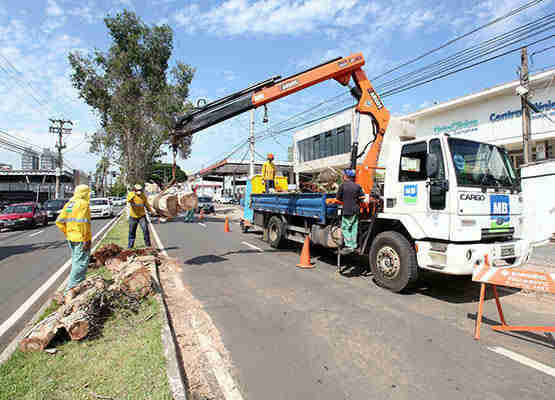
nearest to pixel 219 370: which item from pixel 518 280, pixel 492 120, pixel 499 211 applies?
pixel 518 280

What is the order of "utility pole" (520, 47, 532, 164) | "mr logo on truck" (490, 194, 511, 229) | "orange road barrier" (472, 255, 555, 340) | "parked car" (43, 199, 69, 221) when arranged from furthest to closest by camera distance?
"parked car" (43, 199, 69, 221), "utility pole" (520, 47, 532, 164), "mr logo on truck" (490, 194, 511, 229), "orange road barrier" (472, 255, 555, 340)

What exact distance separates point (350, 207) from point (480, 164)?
7.51 ft

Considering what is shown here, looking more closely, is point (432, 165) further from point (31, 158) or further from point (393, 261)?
point (31, 158)

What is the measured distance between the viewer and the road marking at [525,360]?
3066 mm

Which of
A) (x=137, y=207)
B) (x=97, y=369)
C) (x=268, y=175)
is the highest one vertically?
(x=268, y=175)

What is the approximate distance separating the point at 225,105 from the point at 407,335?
243 inches

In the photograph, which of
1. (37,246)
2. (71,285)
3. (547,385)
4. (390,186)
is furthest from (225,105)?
(37,246)

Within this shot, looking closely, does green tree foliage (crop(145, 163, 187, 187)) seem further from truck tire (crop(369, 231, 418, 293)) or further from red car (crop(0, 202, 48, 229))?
red car (crop(0, 202, 48, 229))

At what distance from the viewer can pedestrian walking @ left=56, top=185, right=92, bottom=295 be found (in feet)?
16.5

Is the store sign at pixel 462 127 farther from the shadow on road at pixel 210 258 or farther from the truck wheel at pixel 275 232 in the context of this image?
the shadow on road at pixel 210 258

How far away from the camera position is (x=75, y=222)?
510cm

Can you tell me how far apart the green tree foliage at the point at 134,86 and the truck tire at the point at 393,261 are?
53.2ft

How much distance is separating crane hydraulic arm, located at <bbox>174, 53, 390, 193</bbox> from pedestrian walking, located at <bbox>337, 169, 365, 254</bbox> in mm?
1837

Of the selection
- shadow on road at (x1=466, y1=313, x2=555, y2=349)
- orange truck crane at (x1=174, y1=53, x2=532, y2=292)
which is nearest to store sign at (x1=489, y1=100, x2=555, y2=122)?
orange truck crane at (x1=174, y1=53, x2=532, y2=292)
